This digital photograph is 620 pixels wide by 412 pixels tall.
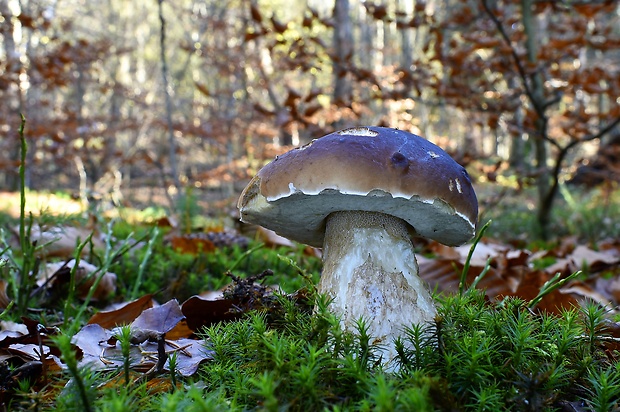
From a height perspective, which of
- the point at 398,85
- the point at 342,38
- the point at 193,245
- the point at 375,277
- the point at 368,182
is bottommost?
the point at 193,245

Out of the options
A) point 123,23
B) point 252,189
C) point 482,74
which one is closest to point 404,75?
point 482,74

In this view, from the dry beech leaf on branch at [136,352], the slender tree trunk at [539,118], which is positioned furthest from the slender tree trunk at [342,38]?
the dry beech leaf on branch at [136,352]

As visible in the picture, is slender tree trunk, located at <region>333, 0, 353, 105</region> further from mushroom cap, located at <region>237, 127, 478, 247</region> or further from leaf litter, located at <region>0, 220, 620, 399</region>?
mushroom cap, located at <region>237, 127, 478, 247</region>

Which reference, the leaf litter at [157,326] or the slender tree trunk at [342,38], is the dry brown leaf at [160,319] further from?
the slender tree trunk at [342,38]

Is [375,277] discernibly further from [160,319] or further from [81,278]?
[81,278]

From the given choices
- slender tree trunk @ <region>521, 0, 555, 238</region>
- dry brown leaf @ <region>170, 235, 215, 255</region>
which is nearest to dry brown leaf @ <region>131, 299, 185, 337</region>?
dry brown leaf @ <region>170, 235, 215, 255</region>

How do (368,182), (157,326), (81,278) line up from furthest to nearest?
1. (81,278)
2. (157,326)
3. (368,182)

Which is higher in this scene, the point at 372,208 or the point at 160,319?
the point at 372,208

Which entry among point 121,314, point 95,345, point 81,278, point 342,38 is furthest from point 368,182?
point 342,38
